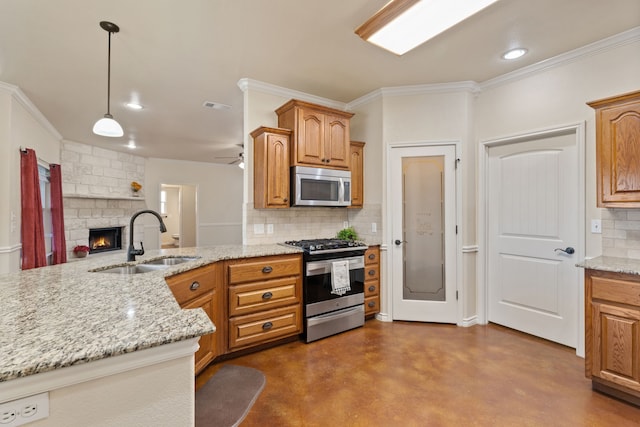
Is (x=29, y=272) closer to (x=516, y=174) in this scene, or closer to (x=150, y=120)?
(x=150, y=120)

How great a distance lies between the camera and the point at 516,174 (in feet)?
10.3

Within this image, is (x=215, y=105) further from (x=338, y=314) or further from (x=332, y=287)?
(x=338, y=314)

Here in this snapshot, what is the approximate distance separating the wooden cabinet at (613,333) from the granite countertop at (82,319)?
8.08 ft

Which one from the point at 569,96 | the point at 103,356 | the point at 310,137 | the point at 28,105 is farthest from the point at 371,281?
the point at 28,105

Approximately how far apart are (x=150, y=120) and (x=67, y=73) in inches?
61.0

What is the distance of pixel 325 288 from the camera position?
301cm

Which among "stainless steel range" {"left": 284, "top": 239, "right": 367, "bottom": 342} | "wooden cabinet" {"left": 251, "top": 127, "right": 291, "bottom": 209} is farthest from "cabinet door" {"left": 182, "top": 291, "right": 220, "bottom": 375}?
"wooden cabinet" {"left": 251, "top": 127, "right": 291, "bottom": 209}

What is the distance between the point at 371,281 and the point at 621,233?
218 cm

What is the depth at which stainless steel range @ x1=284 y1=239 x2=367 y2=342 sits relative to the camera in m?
2.92

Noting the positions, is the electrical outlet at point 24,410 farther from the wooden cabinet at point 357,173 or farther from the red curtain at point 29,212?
the red curtain at point 29,212

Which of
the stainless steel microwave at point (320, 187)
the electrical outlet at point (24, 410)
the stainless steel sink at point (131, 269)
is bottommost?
the electrical outlet at point (24, 410)

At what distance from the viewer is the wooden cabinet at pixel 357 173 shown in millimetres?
3719

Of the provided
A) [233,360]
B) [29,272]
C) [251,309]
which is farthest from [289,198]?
[29,272]

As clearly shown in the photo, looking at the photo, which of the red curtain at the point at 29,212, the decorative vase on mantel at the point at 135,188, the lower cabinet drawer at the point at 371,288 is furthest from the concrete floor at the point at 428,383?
the decorative vase on mantel at the point at 135,188
